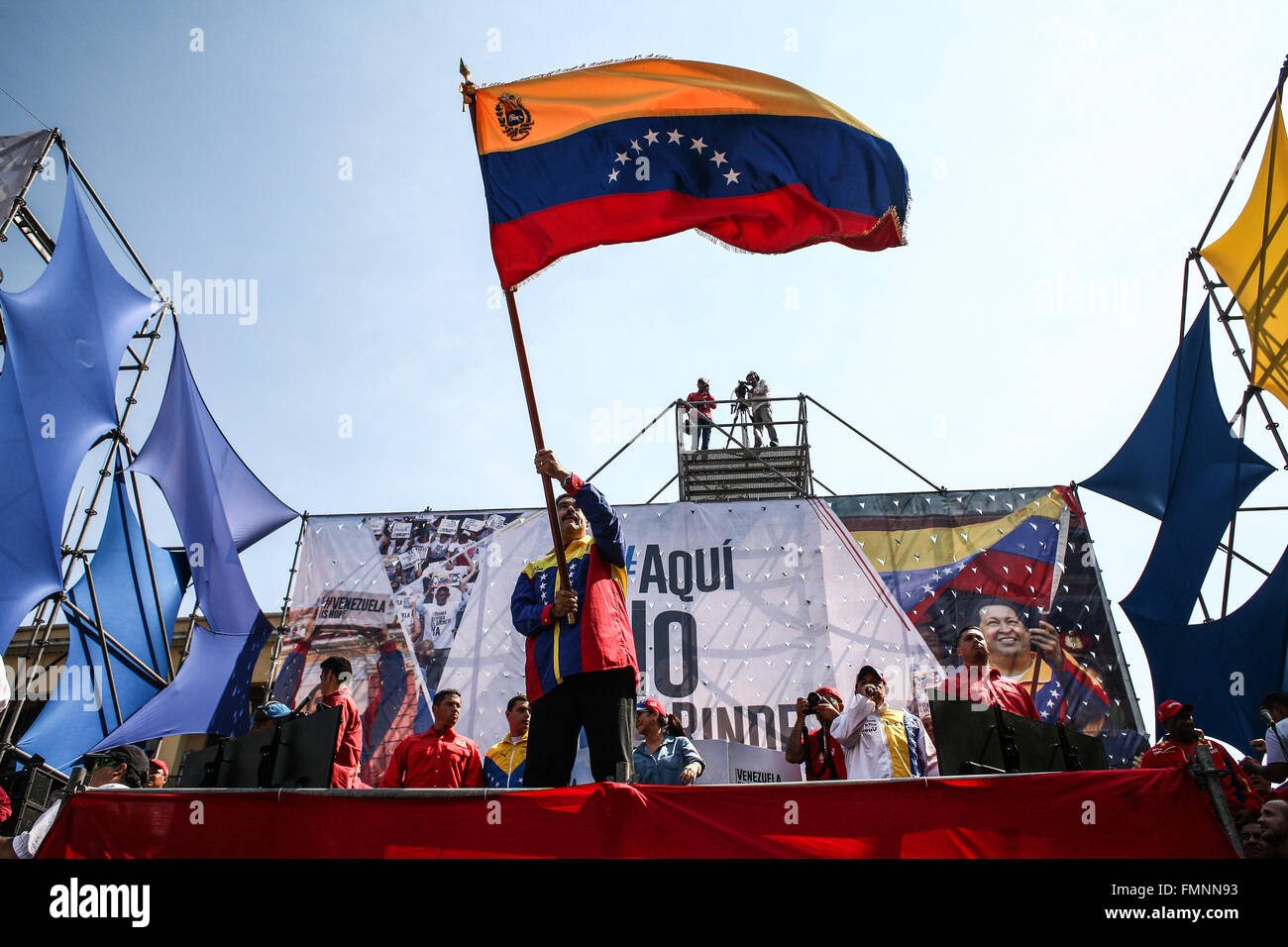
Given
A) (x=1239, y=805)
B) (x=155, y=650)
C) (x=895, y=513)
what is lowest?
(x=1239, y=805)

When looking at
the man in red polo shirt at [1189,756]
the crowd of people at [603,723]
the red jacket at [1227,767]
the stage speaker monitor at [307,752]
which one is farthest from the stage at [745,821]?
the red jacket at [1227,767]

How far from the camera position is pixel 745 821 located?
315cm

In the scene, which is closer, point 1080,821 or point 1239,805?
point 1080,821

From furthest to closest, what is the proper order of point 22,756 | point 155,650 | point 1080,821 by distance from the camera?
point 155,650, point 22,756, point 1080,821

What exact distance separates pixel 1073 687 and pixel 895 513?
2.53 metres

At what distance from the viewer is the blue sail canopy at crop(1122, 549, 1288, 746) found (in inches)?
274

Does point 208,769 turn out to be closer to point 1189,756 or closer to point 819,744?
point 819,744

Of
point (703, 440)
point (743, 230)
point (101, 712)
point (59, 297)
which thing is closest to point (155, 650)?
point (101, 712)

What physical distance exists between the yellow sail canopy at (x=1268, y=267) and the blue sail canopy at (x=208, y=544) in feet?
32.5

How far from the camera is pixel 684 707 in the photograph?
891 centimetres

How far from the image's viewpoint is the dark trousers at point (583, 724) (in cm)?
389

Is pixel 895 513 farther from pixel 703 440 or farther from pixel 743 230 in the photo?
pixel 743 230

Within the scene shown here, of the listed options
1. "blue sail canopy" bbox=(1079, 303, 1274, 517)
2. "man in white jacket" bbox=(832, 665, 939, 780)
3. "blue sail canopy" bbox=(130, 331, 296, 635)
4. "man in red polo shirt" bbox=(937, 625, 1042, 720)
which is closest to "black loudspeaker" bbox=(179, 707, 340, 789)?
"man in white jacket" bbox=(832, 665, 939, 780)
